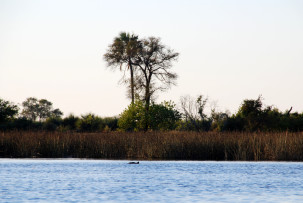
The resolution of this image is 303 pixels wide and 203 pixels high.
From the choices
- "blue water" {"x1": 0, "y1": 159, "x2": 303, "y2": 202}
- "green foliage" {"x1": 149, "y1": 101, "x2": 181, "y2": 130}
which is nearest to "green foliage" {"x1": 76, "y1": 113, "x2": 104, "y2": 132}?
"green foliage" {"x1": 149, "y1": 101, "x2": 181, "y2": 130}

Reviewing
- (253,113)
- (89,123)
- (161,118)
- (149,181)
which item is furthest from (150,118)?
(149,181)

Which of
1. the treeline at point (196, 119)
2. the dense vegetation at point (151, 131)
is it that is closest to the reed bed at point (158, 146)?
the dense vegetation at point (151, 131)

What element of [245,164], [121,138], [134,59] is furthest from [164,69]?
[245,164]

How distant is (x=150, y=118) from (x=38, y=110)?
55.4 meters

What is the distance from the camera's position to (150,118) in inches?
1876

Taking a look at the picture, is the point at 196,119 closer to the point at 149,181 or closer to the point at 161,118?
the point at 161,118

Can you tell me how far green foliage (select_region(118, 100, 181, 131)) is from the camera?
4791 centimetres

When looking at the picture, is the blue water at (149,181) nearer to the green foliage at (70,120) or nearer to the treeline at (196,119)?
the treeline at (196,119)

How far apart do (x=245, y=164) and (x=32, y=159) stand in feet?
37.7

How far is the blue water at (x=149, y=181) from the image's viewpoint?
A: 15695mm

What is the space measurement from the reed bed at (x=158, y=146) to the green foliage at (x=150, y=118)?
50.4 ft

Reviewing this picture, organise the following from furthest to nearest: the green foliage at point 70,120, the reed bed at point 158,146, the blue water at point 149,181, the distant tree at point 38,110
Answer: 1. the distant tree at point 38,110
2. the green foliage at point 70,120
3. the reed bed at point 158,146
4. the blue water at point 149,181

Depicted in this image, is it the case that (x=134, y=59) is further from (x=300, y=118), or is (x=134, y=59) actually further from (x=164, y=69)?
(x=300, y=118)

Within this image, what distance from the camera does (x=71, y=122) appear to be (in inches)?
2514
